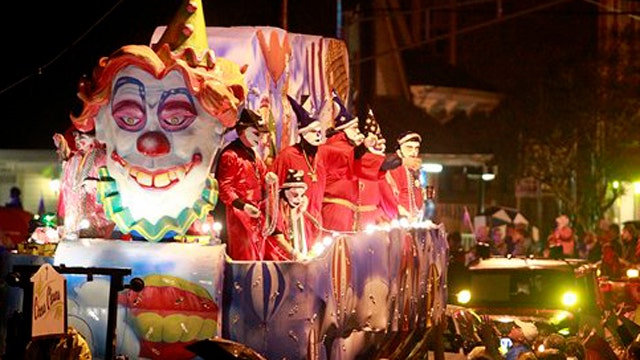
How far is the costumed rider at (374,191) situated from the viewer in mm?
14953

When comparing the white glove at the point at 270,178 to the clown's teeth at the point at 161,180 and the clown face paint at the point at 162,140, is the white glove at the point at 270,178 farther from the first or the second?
the clown's teeth at the point at 161,180

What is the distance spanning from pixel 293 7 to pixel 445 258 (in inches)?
454

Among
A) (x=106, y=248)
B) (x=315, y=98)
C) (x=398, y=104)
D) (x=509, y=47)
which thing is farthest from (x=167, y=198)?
(x=509, y=47)

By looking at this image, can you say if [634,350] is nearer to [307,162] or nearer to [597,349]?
[597,349]

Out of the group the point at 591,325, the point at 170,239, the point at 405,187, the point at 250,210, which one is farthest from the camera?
the point at 591,325

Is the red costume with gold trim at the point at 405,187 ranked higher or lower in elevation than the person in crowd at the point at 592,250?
higher

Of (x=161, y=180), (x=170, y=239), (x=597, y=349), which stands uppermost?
(x=161, y=180)

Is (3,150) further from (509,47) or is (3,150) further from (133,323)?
(509,47)

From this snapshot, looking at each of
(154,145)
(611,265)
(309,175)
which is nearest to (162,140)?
(154,145)

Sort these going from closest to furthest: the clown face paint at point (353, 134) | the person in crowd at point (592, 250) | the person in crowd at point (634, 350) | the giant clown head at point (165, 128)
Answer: the giant clown head at point (165, 128) < the clown face paint at point (353, 134) < the person in crowd at point (634, 350) < the person in crowd at point (592, 250)

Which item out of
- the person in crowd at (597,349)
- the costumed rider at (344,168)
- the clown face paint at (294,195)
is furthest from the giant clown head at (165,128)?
the person in crowd at (597,349)

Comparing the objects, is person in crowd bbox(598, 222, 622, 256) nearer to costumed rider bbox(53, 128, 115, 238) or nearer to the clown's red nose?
costumed rider bbox(53, 128, 115, 238)

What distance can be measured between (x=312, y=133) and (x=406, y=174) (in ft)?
10.7

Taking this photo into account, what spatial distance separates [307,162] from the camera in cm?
1308
